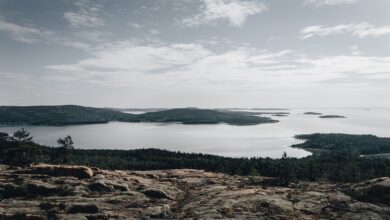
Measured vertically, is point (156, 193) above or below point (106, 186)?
below

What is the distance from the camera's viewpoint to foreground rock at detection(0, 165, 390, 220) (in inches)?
2179

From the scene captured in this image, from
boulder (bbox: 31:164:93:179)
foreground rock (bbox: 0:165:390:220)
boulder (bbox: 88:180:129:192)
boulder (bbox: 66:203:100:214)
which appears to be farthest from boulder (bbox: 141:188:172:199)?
boulder (bbox: 31:164:93:179)

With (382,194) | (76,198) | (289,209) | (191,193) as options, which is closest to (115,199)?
(76,198)

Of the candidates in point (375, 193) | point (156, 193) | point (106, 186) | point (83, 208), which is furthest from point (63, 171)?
point (375, 193)

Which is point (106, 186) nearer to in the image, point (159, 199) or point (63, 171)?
point (159, 199)

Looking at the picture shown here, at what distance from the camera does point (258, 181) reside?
92.9m

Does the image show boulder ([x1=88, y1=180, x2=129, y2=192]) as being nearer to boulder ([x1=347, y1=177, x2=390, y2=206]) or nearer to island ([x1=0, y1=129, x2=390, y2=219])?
island ([x1=0, y1=129, x2=390, y2=219])

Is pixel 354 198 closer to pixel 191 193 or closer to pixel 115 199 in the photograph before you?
pixel 191 193

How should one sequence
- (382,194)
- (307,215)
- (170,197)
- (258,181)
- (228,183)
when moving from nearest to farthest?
(307,215)
(382,194)
(170,197)
(228,183)
(258,181)

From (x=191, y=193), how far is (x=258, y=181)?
26253mm

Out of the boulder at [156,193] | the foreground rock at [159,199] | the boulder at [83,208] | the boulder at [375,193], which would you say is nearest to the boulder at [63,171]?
the foreground rock at [159,199]

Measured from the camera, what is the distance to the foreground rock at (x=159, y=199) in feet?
182

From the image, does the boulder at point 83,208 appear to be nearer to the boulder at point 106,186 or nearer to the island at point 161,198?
the island at point 161,198

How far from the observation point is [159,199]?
220 feet
